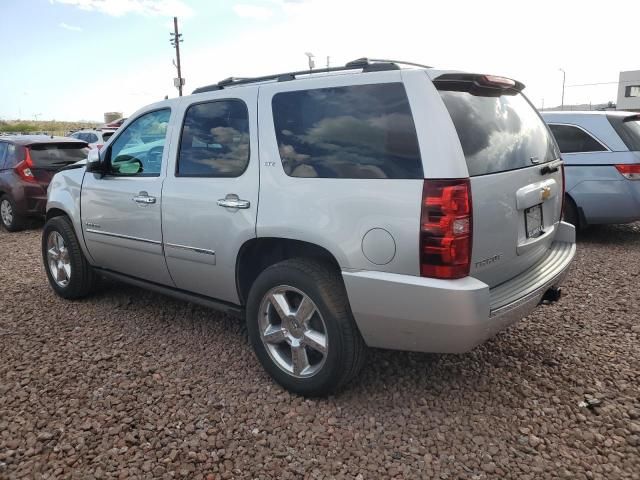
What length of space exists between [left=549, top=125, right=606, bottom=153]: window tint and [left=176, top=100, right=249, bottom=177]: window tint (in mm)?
5018

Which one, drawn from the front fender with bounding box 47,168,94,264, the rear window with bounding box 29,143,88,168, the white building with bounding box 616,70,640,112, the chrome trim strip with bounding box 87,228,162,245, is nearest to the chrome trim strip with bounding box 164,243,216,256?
the chrome trim strip with bounding box 87,228,162,245

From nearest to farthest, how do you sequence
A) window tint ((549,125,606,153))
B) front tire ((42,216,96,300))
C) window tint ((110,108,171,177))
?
window tint ((110,108,171,177)) → front tire ((42,216,96,300)) → window tint ((549,125,606,153))

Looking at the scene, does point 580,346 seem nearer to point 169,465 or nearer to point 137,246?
point 169,465

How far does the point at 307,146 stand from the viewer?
294cm

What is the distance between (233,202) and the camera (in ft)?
10.5

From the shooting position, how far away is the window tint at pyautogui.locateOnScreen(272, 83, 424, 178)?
8.52ft

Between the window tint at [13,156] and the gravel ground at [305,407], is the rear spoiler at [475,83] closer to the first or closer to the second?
the gravel ground at [305,407]

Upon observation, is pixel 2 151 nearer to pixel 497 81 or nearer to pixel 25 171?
pixel 25 171

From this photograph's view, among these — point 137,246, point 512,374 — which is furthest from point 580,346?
point 137,246

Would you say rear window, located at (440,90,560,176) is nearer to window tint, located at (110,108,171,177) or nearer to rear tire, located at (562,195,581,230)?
window tint, located at (110,108,171,177)

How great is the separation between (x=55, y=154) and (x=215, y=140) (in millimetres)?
6688

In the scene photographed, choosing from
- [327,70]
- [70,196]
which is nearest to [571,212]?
[327,70]

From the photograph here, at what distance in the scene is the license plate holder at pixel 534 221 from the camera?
2966 mm

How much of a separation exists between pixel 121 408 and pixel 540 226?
8.89 ft
